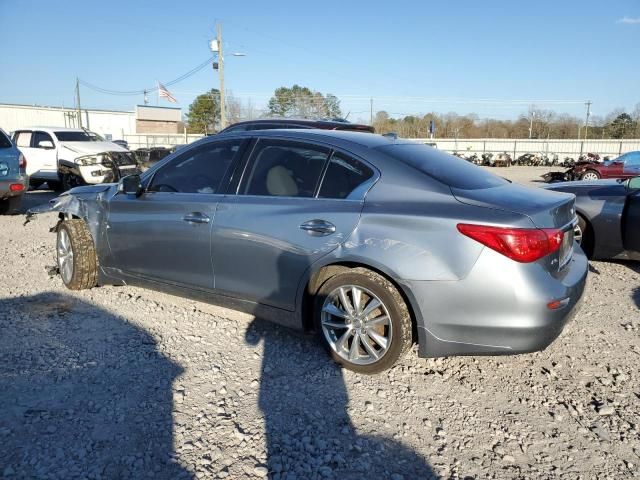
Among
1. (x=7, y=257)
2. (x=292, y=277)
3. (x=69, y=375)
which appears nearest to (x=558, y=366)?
(x=292, y=277)

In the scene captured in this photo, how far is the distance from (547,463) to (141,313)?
10.9ft

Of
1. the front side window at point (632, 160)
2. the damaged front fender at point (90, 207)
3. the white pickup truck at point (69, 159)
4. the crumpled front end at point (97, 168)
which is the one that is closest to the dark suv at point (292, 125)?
the damaged front fender at point (90, 207)

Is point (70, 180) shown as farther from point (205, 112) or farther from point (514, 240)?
point (205, 112)

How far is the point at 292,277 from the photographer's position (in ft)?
11.0

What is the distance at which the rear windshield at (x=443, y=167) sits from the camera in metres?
3.22

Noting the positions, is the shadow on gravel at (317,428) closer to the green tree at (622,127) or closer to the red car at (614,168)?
the red car at (614,168)

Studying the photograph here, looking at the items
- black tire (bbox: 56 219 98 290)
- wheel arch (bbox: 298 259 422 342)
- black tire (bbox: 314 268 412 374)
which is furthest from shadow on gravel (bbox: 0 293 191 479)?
black tire (bbox: 314 268 412 374)

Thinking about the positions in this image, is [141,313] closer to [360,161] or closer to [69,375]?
[69,375]

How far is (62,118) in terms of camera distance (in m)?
56.0

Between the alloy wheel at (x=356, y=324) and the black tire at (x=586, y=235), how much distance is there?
12.9ft

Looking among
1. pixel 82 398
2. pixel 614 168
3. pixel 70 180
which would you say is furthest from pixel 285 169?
pixel 614 168

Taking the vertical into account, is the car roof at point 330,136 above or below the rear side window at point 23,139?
below

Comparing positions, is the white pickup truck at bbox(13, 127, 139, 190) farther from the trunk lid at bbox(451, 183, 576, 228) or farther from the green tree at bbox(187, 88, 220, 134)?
the green tree at bbox(187, 88, 220, 134)

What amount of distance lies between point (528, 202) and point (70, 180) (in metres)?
12.2
